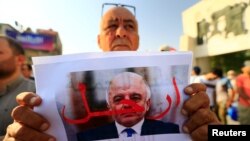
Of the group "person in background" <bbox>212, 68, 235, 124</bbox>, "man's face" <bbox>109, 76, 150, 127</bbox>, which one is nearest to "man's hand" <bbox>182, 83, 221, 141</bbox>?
"man's face" <bbox>109, 76, 150, 127</bbox>

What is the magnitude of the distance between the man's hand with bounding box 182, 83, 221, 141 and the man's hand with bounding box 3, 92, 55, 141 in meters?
0.39

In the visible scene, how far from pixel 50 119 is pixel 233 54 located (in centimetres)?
1986

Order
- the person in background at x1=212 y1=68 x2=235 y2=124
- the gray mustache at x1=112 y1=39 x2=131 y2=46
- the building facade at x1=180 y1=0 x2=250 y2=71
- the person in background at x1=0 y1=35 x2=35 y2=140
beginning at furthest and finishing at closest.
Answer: the building facade at x1=180 y1=0 x2=250 y2=71 < the person in background at x1=212 y1=68 x2=235 y2=124 < the person in background at x1=0 y1=35 x2=35 y2=140 < the gray mustache at x1=112 y1=39 x2=131 y2=46

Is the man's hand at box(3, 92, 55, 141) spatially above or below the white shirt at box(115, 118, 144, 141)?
above

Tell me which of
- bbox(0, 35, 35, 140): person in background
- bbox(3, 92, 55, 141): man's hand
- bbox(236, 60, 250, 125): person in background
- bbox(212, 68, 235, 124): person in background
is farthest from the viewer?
bbox(212, 68, 235, 124): person in background

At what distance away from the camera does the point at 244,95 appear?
4.33m

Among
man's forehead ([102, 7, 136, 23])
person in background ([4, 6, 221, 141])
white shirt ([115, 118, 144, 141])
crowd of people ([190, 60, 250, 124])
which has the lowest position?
crowd of people ([190, 60, 250, 124])

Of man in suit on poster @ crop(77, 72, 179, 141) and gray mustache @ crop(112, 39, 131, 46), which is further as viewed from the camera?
gray mustache @ crop(112, 39, 131, 46)

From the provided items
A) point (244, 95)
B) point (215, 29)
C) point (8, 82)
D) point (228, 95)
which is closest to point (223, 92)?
point (228, 95)

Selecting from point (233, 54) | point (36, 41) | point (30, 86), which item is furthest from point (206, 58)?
point (30, 86)

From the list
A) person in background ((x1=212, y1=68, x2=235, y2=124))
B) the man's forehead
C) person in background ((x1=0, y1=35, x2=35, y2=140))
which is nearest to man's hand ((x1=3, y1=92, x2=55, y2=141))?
the man's forehead

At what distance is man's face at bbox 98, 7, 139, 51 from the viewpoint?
3.85ft

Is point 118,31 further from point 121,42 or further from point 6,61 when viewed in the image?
point 6,61

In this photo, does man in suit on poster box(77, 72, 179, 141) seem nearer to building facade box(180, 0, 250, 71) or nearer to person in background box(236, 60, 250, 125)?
person in background box(236, 60, 250, 125)
